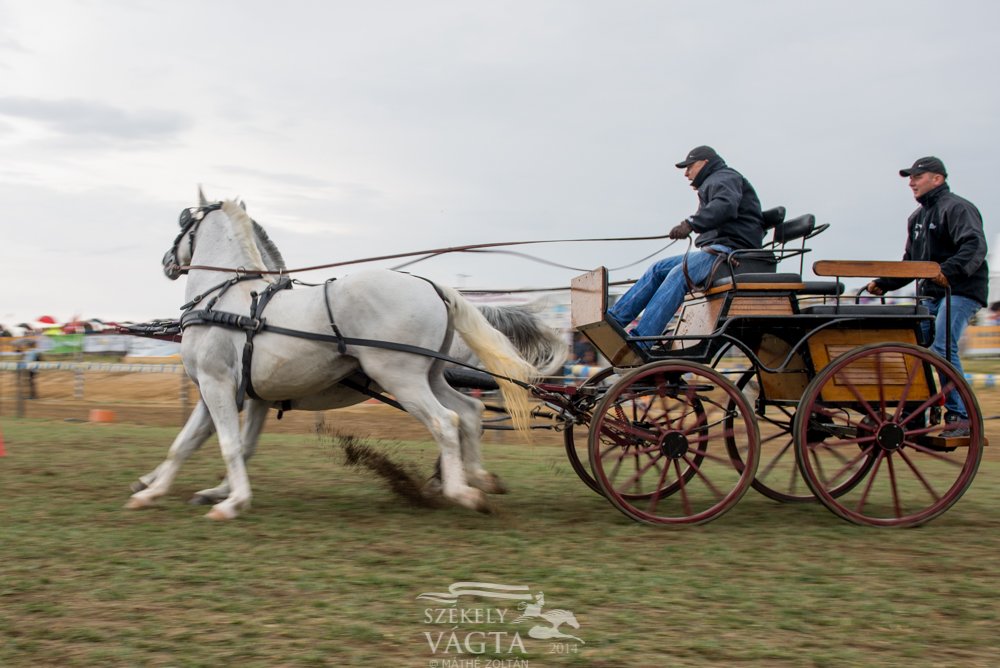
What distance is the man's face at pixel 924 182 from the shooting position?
5883mm

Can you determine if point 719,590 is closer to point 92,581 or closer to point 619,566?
point 619,566

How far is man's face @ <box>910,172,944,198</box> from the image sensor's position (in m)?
5.88

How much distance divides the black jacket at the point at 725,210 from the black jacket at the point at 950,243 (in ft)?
3.26

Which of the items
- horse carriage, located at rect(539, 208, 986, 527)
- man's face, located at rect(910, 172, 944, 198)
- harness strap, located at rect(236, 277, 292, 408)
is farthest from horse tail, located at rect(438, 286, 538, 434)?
man's face, located at rect(910, 172, 944, 198)

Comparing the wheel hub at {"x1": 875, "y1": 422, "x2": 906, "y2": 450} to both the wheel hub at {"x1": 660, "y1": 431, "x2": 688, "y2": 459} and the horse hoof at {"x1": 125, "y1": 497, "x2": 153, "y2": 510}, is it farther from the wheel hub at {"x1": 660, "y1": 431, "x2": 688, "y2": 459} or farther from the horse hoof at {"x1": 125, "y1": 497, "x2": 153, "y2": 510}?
the horse hoof at {"x1": 125, "y1": 497, "x2": 153, "y2": 510}

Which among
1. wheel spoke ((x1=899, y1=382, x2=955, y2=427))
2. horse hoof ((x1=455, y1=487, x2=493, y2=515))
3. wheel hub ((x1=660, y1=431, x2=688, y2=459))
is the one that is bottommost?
horse hoof ((x1=455, y1=487, x2=493, y2=515))

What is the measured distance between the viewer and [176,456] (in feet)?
20.1

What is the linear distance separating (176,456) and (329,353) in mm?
1311

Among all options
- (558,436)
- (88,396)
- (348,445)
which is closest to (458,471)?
(348,445)

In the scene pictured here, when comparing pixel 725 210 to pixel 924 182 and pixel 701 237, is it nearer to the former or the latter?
pixel 701 237

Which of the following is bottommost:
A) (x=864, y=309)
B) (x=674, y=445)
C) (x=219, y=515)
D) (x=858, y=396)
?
(x=219, y=515)

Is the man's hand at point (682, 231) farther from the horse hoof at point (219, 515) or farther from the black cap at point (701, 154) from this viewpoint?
the horse hoof at point (219, 515)

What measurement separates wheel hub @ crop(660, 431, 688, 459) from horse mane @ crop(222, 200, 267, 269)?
306 cm

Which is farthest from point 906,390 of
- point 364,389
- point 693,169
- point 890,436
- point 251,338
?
point 251,338
